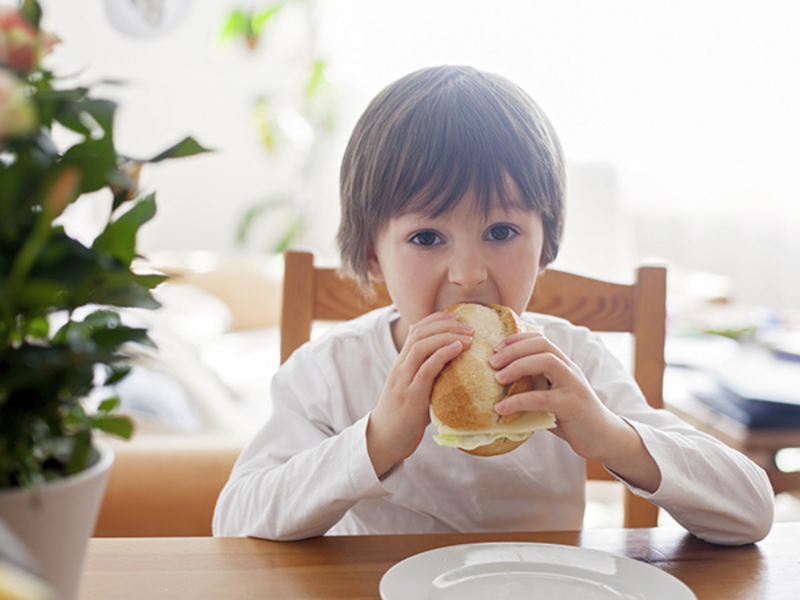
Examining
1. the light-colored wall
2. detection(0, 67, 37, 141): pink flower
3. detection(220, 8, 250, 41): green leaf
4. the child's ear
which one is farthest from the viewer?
detection(220, 8, 250, 41): green leaf

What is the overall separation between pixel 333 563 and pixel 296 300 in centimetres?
52

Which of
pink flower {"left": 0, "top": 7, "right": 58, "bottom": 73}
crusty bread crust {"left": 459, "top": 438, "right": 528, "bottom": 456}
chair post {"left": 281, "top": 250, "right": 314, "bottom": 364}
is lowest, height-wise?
crusty bread crust {"left": 459, "top": 438, "right": 528, "bottom": 456}

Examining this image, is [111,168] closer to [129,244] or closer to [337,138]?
[129,244]

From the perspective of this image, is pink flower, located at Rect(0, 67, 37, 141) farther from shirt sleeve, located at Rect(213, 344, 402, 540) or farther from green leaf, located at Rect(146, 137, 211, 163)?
shirt sleeve, located at Rect(213, 344, 402, 540)

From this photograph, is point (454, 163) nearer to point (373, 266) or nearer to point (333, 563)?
point (373, 266)

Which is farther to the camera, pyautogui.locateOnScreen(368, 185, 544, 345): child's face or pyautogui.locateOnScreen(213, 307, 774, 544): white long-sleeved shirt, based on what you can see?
pyautogui.locateOnScreen(368, 185, 544, 345): child's face

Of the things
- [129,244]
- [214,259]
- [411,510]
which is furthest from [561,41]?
[129,244]

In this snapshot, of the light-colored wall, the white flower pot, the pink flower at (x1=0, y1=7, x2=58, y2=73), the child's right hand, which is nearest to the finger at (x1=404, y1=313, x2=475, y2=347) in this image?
the child's right hand

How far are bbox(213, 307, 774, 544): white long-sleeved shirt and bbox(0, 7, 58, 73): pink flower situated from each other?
0.55 metres

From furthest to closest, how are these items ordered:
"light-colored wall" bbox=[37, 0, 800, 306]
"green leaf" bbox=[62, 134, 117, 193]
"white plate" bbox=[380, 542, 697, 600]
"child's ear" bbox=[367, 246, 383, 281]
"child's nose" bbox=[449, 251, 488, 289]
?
"light-colored wall" bbox=[37, 0, 800, 306] → "child's ear" bbox=[367, 246, 383, 281] → "child's nose" bbox=[449, 251, 488, 289] → "white plate" bbox=[380, 542, 697, 600] → "green leaf" bbox=[62, 134, 117, 193]

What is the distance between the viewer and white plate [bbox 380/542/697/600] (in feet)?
2.13

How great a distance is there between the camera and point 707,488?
867 mm

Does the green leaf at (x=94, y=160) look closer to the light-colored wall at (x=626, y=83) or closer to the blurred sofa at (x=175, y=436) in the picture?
the blurred sofa at (x=175, y=436)

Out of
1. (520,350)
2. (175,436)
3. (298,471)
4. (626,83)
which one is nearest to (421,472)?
(298,471)
